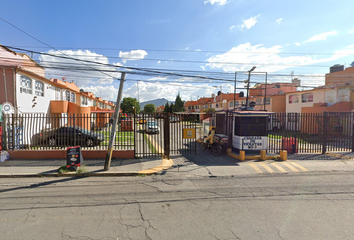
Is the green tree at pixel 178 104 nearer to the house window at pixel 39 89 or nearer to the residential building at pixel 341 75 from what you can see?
the residential building at pixel 341 75

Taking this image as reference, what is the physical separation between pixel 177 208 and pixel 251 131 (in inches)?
266

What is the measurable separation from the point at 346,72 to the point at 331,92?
8.85m

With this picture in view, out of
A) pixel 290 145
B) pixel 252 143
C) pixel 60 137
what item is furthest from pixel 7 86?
pixel 290 145

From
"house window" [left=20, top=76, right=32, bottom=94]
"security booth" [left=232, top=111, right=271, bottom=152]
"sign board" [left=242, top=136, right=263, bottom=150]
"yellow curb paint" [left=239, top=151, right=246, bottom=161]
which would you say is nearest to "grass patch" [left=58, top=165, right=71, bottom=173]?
"house window" [left=20, top=76, right=32, bottom=94]

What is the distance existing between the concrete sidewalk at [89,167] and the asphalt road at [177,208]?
17.3 inches

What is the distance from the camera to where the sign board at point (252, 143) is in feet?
30.7

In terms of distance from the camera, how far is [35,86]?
40.0 feet

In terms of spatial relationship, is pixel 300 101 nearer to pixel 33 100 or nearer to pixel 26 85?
pixel 33 100

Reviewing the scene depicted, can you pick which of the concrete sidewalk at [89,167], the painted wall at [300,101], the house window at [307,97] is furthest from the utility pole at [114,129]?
the house window at [307,97]

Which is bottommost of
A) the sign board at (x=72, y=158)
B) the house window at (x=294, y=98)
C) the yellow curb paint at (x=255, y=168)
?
the yellow curb paint at (x=255, y=168)

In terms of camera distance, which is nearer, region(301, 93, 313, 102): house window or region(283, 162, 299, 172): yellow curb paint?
region(283, 162, 299, 172): yellow curb paint

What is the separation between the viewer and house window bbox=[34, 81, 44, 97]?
40.5ft

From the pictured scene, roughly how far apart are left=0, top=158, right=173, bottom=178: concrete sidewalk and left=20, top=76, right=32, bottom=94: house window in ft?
16.8

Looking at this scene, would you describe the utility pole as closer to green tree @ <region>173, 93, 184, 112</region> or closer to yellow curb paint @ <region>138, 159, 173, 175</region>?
yellow curb paint @ <region>138, 159, 173, 175</region>
